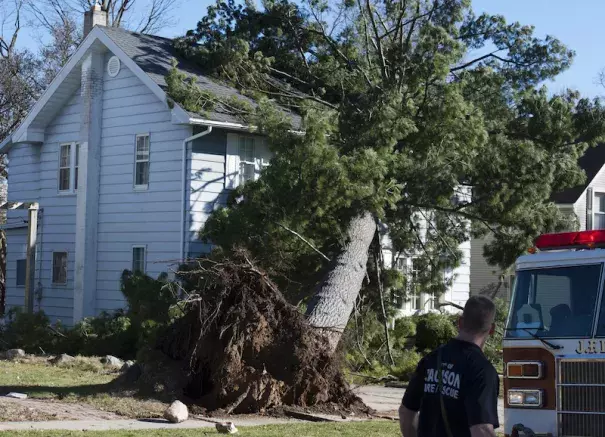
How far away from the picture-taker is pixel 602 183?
3691cm

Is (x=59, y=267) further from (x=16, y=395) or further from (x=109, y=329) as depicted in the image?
(x=16, y=395)

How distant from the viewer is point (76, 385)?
14938mm

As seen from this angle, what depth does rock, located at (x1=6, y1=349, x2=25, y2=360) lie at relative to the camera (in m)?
19.2

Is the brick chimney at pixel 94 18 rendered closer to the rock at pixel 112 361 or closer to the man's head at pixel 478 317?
the rock at pixel 112 361

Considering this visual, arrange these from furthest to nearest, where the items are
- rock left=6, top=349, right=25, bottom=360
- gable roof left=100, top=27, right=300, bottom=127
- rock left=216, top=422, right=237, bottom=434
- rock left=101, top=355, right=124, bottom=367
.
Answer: gable roof left=100, top=27, right=300, bottom=127, rock left=6, top=349, right=25, bottom=360, rock left=101, top=355, right=124, bottom=367, rock left=216, top=422, right=237, bottom=434

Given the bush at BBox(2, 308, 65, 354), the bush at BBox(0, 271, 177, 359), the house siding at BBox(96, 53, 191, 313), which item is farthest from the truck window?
the bush at BBox(2, 308, 65, 354)

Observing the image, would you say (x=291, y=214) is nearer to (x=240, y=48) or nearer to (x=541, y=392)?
(x=240, y=48)

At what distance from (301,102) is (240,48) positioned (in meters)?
1.95

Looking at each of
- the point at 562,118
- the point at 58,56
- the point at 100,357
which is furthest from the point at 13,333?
the point at 58,56

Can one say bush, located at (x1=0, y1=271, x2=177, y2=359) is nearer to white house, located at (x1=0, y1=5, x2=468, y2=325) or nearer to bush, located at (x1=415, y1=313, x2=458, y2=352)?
white house, located at (x1=0, y1=5, x2=468, y2=325)

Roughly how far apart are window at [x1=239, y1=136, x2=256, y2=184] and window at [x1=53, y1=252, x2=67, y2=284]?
5551 millimetres

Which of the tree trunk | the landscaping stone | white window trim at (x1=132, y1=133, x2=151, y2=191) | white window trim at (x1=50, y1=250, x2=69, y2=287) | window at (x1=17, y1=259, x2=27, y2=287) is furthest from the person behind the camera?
window at (x1=17, y1=259, x2=27, y2=287)

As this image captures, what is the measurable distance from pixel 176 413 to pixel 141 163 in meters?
11.8

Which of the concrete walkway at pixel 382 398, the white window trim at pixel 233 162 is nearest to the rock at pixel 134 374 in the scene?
the concrete walkway at pixel 382 398
